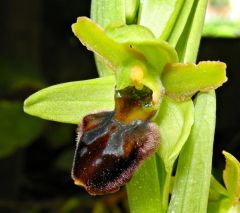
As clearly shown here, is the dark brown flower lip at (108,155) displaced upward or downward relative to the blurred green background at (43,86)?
upward

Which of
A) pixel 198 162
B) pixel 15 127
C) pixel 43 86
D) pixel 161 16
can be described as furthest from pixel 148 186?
pixel 43 86

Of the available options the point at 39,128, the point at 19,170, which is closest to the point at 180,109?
the point at 39,128

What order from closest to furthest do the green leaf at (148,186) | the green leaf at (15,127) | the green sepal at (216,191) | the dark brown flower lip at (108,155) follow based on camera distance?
the dark brown flower lip at (108,155), the green leaf at (148,186), the green sepal at (216,191), the green leaf at (15,127)

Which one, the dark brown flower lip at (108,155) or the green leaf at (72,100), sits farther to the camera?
the green leaf at (72,100)

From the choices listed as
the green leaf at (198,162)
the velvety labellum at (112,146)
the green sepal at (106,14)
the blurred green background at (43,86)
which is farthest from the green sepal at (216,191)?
the blurred green background at (43,86)

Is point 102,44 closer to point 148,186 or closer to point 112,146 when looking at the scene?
point 112,146

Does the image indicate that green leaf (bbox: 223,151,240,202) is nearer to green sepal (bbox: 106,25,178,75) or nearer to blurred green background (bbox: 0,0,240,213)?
green sepal (bbox: 106,25,178,75)

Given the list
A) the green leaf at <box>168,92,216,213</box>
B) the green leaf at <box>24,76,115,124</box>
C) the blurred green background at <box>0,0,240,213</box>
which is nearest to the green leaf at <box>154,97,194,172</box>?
the green leaf at <box>168,92,216,213</box>

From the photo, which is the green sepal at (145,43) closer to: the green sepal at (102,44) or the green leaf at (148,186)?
the green sepal at (102,44)
